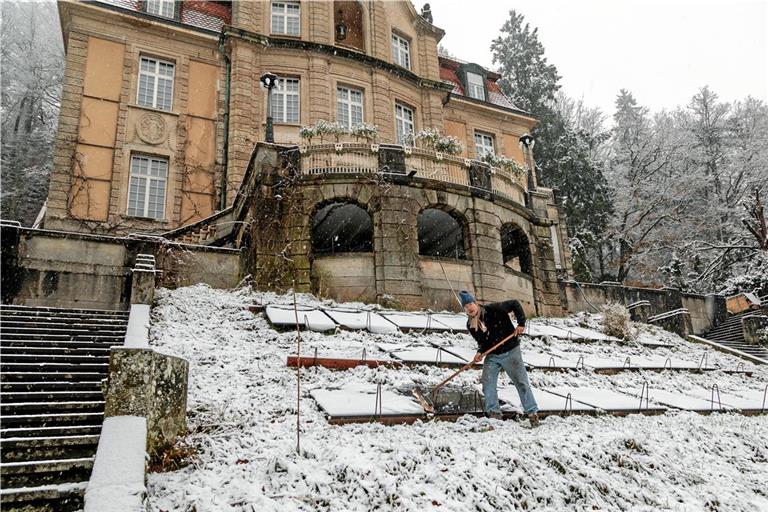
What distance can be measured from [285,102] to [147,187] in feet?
20.5

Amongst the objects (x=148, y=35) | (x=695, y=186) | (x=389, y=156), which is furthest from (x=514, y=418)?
(x=695, y=186)

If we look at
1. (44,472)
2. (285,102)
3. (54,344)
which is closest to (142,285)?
(54,344)

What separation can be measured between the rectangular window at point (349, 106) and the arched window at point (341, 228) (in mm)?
5212

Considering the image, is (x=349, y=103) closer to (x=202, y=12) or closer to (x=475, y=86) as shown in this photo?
(x=202, y=12)

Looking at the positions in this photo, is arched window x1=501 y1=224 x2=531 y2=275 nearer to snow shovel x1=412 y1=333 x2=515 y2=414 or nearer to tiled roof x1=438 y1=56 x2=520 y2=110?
snow shovel x1=412 y1=333 x2=515 y2=414

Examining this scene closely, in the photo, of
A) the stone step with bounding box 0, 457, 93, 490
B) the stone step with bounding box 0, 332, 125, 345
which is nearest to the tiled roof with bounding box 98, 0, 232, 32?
the stone step with bounding box 0, 332, 125, 345

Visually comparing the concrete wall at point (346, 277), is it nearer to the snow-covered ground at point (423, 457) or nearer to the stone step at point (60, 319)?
the snow-covered ground at point (423, 457)

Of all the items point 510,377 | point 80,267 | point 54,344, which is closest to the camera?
point 510,377

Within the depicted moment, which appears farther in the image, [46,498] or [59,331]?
[59,331]

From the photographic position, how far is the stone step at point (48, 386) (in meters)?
6.30

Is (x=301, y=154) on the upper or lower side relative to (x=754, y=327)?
upper

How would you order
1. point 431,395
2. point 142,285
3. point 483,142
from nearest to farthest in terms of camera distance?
point 431,395
point 142,285
point 483,142

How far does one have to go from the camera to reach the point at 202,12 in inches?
887

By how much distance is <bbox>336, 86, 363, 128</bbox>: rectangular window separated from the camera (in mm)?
21750
